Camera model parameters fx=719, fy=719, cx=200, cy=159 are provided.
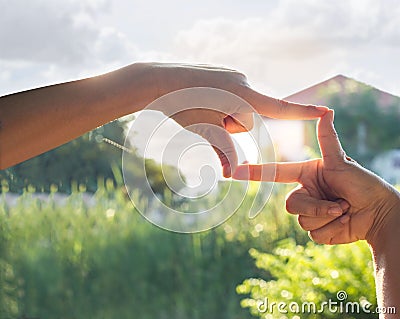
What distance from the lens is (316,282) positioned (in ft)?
5.91

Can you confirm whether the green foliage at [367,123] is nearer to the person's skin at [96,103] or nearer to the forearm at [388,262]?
the forearm at [388,262]

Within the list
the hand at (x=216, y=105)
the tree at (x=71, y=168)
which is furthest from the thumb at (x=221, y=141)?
the tree at (x=71, y=168)

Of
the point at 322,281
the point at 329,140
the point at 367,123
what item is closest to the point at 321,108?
the point at 329,140

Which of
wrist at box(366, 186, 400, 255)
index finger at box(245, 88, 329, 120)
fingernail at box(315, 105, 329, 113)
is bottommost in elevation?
wrist at box(366, 186, 400, 255)

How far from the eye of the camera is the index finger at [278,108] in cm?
73

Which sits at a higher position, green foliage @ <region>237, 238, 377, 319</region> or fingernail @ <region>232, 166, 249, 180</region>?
fingernail @ <region>232, 166, 249, 180</region>

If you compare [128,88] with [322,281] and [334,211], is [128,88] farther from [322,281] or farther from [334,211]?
[322,281]

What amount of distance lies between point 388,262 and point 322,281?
906mm

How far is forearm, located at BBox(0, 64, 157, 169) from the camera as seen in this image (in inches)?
26.0

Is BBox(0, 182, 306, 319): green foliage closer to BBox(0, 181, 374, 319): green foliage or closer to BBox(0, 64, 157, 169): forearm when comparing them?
BBox(0, 181, 374, 319): green foliage

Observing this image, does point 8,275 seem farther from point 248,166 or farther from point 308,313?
point 248,166

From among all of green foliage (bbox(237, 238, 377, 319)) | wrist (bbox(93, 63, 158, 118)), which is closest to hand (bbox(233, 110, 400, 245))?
wrist (bbox(93, 63, 158, 118))

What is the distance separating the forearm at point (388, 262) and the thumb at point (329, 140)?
0.36ft

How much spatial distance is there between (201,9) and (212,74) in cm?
176
